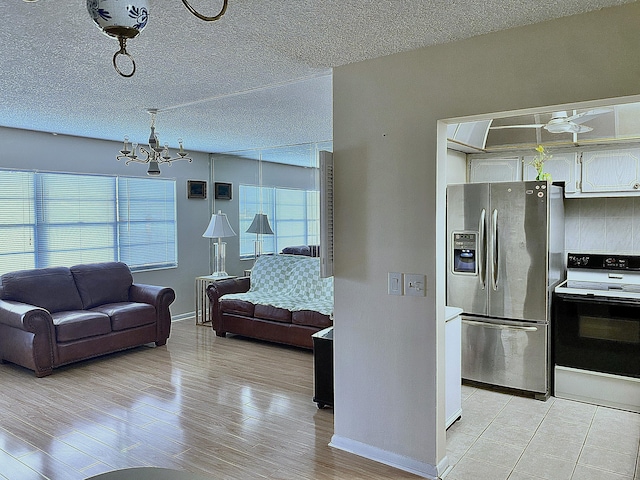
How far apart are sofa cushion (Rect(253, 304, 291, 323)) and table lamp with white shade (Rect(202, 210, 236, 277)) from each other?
124 centimetres

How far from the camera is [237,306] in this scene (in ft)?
19.4

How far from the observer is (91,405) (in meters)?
3.87

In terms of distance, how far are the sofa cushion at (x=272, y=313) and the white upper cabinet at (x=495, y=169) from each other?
96.8 inches

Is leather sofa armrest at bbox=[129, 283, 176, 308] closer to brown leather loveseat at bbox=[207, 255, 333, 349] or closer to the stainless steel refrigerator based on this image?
brown leather loveseat at bbox=[207, 255, 333, 349]

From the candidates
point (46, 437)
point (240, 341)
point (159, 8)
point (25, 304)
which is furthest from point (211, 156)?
point (159, 8)

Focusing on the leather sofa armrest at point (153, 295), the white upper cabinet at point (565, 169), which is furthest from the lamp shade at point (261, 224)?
the white upper cabinet at point (565, 169)

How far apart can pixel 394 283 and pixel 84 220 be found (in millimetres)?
4524

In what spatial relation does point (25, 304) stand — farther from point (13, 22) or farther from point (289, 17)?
point (289, 17)

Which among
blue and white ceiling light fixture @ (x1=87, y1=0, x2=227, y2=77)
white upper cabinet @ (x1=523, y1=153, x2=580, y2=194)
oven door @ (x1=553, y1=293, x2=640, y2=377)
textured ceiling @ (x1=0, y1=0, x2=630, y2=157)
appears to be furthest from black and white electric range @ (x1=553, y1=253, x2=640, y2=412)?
blue and white ceiling light fixture @ (x1=87, y1=0, x2=227, y2=77)

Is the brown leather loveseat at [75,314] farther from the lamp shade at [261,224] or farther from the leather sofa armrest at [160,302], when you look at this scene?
the lamp shade at [261,224]

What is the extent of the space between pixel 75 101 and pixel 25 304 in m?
2.16

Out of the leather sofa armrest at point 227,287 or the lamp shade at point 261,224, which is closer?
the leather sofa armrest at point 227,287

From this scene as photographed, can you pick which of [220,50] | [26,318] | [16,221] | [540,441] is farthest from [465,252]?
[16,221]

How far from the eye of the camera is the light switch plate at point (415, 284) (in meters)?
2.74
